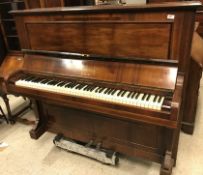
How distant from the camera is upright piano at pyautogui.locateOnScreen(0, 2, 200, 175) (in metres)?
1.26

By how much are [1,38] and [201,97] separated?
127 inches

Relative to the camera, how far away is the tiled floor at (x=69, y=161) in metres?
1.71

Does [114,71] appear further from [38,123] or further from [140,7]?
[38,123]

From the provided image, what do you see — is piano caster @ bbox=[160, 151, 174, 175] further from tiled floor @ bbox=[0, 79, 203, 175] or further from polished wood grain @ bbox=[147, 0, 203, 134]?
polished wood grain @ bbox=[147, 0, 203, 134]

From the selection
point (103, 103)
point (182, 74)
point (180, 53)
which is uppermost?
point (180, 53)

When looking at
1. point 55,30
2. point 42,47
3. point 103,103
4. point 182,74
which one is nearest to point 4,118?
point 42,47

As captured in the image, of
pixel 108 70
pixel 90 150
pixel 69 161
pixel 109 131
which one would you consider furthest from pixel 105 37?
pixel 69 161

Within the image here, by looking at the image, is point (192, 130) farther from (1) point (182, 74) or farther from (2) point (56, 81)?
(2) point (56, 81)

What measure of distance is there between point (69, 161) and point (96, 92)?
0.84m

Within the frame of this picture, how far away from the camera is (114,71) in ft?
4.85

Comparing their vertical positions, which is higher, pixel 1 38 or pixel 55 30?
pixel 55 30

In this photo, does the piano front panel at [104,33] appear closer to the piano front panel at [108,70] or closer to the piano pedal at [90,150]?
the piano front panel at [108,70]

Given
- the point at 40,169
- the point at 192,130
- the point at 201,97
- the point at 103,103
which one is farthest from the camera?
the point at 201,97

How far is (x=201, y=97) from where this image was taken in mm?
2799
